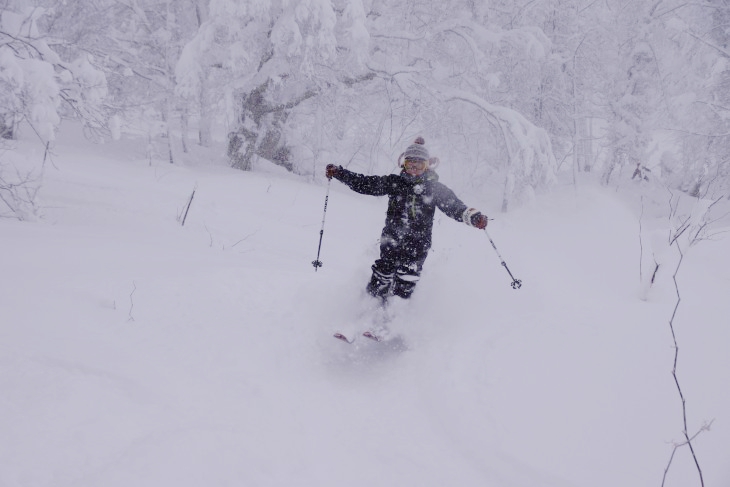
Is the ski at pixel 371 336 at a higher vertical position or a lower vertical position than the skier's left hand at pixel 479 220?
lower

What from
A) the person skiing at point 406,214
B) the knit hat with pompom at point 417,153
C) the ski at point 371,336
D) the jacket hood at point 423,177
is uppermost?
the knit hat with pompom at point 417,153

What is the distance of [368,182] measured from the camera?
508 centimetres

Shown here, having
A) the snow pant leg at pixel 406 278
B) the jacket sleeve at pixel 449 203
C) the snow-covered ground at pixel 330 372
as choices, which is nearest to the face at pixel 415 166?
the jacket sleeve at pixel 449 203

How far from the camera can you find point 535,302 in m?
4.46

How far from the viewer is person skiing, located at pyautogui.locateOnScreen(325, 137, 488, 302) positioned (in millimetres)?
4789

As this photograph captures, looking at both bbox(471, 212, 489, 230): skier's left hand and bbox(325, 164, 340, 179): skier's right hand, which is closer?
bbox(471, 212, 489, 230): skier's left hand

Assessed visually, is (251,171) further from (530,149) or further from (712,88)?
(712,88)

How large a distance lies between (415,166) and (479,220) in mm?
1013

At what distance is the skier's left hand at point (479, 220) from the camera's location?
4.23 metres

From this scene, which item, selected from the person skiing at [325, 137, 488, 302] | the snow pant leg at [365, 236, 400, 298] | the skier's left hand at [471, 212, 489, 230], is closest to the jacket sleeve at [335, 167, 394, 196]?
the person skiing at [325, 137, 488, 302]

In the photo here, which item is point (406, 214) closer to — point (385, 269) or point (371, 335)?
point (385, 269)

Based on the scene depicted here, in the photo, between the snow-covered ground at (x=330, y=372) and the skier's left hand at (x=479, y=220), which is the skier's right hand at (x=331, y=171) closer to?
the snow-covered ground at (x=330, y=372)

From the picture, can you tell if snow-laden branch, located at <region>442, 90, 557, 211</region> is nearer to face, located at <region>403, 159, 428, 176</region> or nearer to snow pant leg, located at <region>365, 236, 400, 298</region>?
face, located at <region>403, 159, 428, 176</region>

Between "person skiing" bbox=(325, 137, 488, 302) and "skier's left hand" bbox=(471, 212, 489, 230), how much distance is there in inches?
16.6
